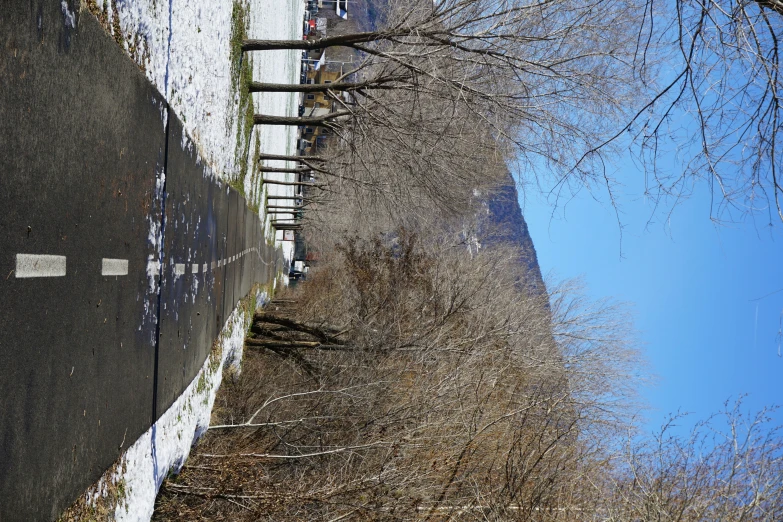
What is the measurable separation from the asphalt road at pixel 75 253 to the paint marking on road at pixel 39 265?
1 centimetres

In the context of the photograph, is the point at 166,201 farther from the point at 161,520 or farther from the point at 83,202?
the point at 161,520

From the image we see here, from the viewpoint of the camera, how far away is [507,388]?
17578mm

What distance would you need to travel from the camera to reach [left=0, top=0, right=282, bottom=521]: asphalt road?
14.9 ft

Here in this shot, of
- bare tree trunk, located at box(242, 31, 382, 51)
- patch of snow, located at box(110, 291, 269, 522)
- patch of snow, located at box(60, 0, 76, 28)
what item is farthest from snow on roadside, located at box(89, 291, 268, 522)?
bare tree trunk, located at box(242, 31, 382, 51)

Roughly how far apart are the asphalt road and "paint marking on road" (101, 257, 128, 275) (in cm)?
3

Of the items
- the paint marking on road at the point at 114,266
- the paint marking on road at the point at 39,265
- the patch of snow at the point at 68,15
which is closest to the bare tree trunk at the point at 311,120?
the paint marking on road at the point at 114,266

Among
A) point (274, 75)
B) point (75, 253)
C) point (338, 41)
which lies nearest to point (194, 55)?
point (338, 41)

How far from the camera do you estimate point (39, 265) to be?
4.90m

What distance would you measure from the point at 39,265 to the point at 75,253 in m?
0.68

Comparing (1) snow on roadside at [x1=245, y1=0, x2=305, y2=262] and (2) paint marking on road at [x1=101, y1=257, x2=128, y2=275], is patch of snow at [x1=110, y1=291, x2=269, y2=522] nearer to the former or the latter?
(2) paint marking on road at [x1=101, y1=257, x2=128, y2=275]

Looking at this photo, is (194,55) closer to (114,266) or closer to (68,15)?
(114,266)

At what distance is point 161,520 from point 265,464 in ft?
12.0

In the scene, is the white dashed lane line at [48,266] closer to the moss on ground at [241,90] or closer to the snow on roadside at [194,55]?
the snow on roadside at [194,55]

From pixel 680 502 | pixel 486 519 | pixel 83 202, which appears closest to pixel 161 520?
pixel 486 519
